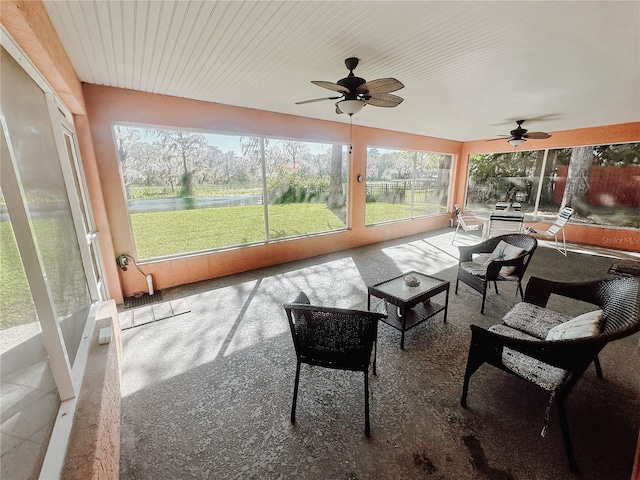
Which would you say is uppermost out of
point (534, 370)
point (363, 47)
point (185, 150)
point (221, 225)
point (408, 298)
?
point (363, 47)

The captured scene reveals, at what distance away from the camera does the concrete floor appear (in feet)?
4.72

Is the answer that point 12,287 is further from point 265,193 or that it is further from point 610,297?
point 265,193

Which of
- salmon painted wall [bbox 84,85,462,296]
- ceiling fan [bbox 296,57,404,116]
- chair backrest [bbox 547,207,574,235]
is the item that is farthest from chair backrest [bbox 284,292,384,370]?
chair backrest [bbox 547,207,574,235]

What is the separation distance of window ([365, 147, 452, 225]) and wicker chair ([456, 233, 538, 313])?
274 centimetres

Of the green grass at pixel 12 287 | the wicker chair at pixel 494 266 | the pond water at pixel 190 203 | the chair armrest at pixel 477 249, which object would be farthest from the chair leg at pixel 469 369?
the pond water at pixel 190 203

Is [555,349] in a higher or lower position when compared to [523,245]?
lower

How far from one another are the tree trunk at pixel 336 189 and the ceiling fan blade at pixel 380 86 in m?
3.03

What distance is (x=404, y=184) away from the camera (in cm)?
675

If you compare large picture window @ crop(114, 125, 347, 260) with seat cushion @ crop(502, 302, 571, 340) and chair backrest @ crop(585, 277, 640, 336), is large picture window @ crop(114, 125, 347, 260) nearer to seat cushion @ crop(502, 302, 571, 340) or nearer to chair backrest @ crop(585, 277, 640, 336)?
seat cushion @ crop(502, 302, 571, 340)

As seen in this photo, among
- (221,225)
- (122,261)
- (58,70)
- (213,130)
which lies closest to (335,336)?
(58,70)

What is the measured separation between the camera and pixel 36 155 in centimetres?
154

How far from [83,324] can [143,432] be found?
917mm

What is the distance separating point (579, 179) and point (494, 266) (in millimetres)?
5143

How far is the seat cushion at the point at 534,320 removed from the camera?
1.95 metres
